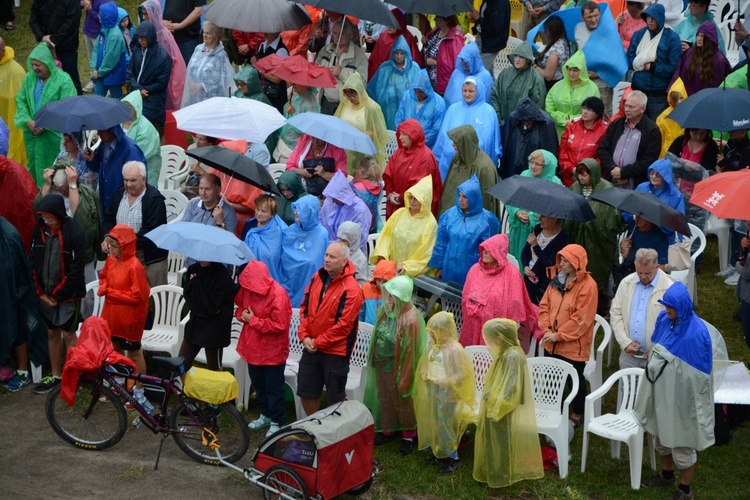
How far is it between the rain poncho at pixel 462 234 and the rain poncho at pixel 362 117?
2.04 meters

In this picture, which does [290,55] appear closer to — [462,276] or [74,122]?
[74,122]

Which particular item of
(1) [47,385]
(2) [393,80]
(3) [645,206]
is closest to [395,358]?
(3) [645,206]

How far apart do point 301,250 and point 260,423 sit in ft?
5.22

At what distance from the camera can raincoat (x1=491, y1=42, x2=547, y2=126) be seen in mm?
12688

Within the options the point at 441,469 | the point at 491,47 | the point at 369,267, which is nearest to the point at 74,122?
the point at 369,267

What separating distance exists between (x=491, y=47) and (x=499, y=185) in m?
4.96

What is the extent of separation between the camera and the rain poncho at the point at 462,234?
10195 mm

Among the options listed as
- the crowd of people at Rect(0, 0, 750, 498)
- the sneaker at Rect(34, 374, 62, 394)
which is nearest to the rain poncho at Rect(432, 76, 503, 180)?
the crowd of people at Rect(0, 0, 750, 498)

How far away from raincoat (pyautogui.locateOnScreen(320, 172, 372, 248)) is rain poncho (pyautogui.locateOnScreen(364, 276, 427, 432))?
6.06 feet

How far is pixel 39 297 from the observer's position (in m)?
9.97

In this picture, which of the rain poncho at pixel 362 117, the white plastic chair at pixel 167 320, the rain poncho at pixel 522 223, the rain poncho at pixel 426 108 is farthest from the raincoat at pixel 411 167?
the white plastic chair at pixel 167 320

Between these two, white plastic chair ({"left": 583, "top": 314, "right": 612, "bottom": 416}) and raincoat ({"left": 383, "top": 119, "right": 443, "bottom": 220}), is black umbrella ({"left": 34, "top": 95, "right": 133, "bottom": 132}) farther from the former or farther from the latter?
white plastic chair ({"left": 583, "top": 314, "right": 612, "bottom": 416})

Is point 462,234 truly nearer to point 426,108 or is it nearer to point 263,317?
point 263,317

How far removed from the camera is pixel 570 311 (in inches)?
358
